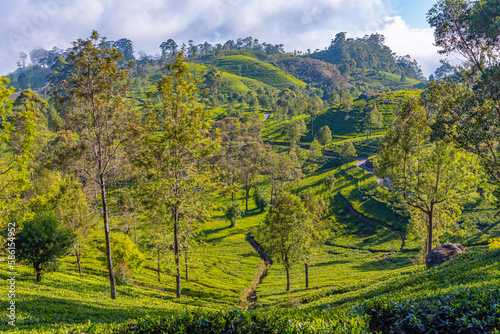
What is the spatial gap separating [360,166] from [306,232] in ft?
293

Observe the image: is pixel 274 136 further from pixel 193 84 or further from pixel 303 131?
pixel 193 84

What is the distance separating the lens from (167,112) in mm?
22500

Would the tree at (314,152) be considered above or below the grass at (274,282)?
above

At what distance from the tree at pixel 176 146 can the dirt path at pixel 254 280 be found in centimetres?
1884

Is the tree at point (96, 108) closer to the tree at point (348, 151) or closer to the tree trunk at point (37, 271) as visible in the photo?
the tree trunk at point (37, 271)

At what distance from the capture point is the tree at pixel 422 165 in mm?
28219

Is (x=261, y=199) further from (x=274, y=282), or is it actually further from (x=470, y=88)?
(x=470, y=88)

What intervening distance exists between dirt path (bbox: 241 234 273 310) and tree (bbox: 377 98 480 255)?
76.6 feet

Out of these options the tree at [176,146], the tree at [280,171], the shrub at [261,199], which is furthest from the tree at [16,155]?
the tree at [280,171]

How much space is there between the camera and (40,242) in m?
26.1

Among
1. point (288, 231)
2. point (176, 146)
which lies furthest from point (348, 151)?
point (176, 146)

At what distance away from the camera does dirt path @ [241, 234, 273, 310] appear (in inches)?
1502

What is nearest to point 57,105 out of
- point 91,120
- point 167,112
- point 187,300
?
point 91,120

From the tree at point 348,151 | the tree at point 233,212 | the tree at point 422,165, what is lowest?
the tree at point 233,212
